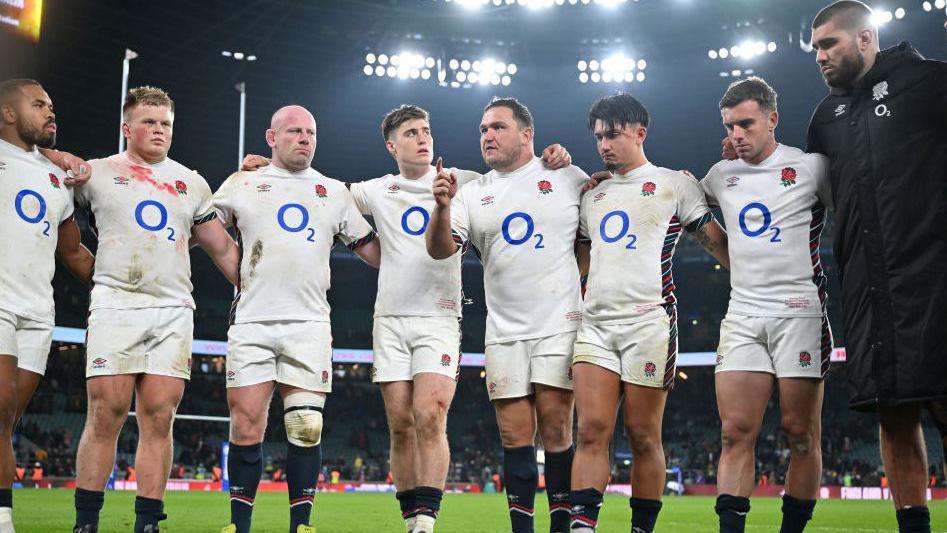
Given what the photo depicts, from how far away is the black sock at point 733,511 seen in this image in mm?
5504

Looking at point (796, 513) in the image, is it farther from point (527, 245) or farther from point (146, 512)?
point (146, 512)

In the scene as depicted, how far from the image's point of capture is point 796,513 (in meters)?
5.75

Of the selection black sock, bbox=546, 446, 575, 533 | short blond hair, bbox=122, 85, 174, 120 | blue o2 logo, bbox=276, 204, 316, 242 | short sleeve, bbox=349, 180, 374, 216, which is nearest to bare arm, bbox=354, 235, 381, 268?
short sleeve, bbox=349, 180, 374, 216

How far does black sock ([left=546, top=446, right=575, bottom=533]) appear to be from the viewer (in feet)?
19.0

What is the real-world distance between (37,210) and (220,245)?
3.89 feet

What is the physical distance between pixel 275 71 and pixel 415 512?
24.4 m

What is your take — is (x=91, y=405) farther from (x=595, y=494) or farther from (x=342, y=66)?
(x=342, y=66)

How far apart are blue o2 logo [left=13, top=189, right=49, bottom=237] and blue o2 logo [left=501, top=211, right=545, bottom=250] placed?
3010 mm

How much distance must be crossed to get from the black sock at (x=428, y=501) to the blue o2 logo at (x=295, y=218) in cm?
189

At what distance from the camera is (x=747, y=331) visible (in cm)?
579

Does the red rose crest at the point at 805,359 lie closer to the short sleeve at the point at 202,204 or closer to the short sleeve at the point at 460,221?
the short sleeve at the point at 460,221

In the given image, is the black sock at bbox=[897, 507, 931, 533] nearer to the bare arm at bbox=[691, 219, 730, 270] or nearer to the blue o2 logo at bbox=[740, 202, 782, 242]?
the blue o2 logo at bbox=[740, 202, 782, 242]

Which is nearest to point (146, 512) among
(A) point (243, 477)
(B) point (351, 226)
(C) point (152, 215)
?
(A) point (243, 477)

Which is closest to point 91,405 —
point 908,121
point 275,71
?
point 908,121
